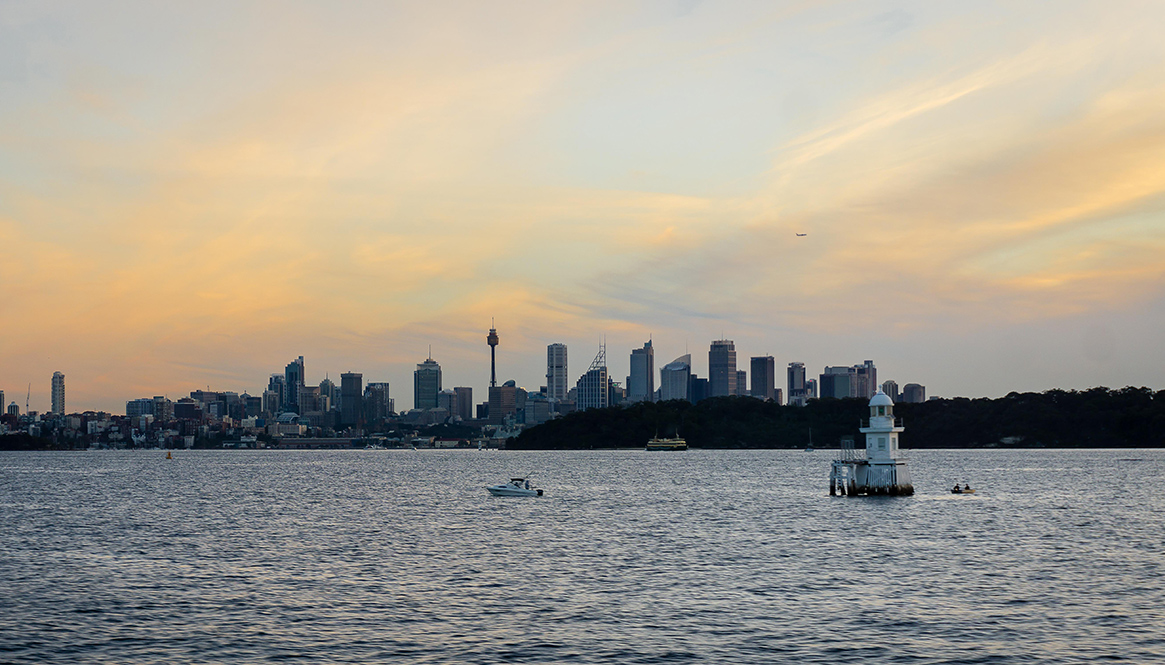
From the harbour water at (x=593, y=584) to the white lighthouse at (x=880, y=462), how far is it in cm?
308

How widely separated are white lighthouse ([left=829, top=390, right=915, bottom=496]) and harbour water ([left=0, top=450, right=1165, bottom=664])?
121 inches

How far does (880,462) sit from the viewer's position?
360ft

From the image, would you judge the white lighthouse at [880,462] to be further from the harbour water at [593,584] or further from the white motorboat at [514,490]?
the white motorboat at [514,490]

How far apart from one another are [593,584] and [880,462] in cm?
6244

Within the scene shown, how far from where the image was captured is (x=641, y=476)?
197250mm

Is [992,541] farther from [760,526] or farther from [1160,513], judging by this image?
[1160,513]

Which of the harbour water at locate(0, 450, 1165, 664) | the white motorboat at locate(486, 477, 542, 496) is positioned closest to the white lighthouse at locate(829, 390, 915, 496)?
the harbour water at locate(0, 450, 1165, 664)

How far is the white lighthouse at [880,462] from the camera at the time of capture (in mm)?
104625

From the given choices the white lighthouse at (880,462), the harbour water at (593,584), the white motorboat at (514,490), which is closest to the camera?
the harbour water at (593,584)

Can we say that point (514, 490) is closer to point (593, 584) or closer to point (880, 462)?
point (880, 462)

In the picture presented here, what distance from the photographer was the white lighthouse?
105 metres

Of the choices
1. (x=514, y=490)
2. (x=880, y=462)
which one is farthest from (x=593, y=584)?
(x=514, y=490)

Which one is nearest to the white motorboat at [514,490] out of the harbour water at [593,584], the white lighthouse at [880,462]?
the harbour water at [593,584]

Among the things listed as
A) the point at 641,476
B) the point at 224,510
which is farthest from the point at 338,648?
the point at 641,476
